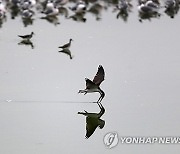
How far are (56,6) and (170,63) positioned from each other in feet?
9.03

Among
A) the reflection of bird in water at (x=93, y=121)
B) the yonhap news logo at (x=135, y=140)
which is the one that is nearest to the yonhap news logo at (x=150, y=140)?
the yonhap news logo at (x=135, y=140)

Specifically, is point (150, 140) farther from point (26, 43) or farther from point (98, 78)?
point (26, 43)

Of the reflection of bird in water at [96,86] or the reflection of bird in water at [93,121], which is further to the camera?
the reflection of bird in water at [96,86]

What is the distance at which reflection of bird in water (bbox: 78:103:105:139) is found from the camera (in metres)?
4.09

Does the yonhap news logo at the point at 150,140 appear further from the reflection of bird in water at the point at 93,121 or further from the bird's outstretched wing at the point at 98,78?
the bird's outstretched wing at the point at 98,78

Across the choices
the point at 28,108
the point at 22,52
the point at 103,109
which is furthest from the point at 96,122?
the point at 22,52

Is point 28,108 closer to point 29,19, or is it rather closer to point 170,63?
point 170,63

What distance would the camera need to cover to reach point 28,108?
4523 millimetres

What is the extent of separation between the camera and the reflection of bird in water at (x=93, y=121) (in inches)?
161

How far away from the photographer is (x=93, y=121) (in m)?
4.25

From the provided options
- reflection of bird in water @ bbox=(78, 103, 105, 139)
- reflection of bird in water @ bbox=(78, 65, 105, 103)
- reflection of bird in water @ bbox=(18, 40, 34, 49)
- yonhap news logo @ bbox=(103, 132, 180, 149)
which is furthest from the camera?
reflection of bird in water @ bbox=(18, 40, 34, 49)

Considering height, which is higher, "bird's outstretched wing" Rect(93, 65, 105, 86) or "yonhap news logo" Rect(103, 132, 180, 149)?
"bird's outstretched wing" Rect(93, 65, 105, 86)

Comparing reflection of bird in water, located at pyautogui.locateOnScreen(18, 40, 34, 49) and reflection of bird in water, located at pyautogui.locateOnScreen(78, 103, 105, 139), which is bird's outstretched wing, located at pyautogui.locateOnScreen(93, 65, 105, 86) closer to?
reflection of bird in water, located at pyautogui.locateOnScreen(78, 103, 105, 139)

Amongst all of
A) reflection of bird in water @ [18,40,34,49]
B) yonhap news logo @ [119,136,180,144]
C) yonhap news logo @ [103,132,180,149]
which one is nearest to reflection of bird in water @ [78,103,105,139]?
yonhap news logo @ [103,132,180,149]
